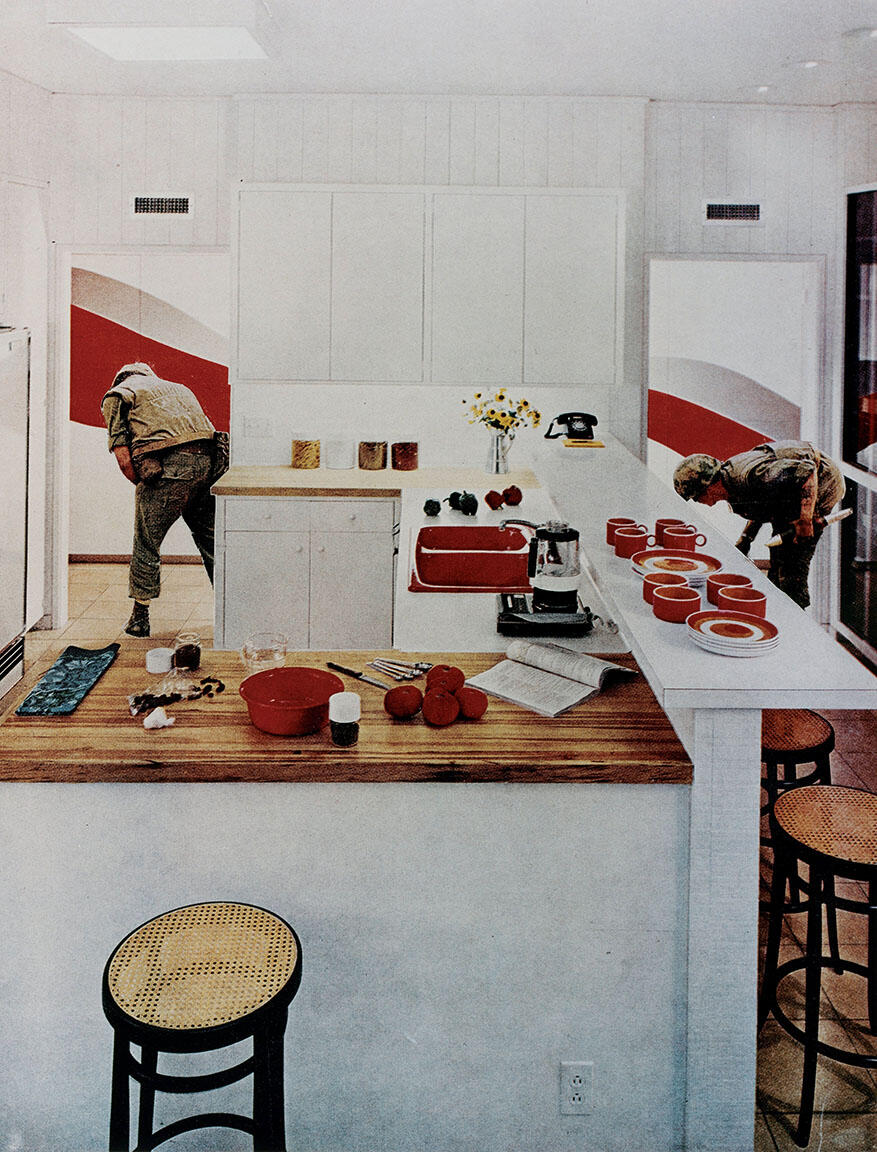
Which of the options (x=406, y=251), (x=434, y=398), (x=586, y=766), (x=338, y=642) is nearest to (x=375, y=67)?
(x=406, y=251)

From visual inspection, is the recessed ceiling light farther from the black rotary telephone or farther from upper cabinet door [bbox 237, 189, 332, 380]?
the black rotary telephone

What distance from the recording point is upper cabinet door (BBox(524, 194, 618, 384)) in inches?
231

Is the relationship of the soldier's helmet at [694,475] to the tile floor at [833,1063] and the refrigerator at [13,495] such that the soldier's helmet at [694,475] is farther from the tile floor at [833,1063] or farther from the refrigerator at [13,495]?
the refrigerator at [13,495]

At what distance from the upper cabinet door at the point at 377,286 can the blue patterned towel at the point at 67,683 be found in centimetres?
320

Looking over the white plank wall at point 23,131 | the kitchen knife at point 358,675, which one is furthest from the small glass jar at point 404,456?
the kitchen knife at point 358,675

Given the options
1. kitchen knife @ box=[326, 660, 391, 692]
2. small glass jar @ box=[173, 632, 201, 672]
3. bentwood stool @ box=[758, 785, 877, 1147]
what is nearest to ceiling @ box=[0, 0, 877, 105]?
small glass jar @ box=[173, 632, 201, 672]

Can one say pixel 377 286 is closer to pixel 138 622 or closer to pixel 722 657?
pixel 138 622

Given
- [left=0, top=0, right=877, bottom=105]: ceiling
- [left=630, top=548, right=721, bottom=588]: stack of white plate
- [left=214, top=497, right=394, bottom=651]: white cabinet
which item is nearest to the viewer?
[left=630, top=548, right=721, bottom=588]: stack of white plate

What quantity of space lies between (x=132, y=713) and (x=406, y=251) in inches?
154

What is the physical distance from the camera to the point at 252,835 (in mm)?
2459

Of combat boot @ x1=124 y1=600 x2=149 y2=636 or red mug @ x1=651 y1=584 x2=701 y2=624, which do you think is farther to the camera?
combat boot @ x1=124 y1=600 x2=149 y2=636

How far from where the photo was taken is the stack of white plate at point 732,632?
244 centimetres

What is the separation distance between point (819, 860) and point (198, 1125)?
1.52 m

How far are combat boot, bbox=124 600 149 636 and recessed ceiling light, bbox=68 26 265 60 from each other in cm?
346
